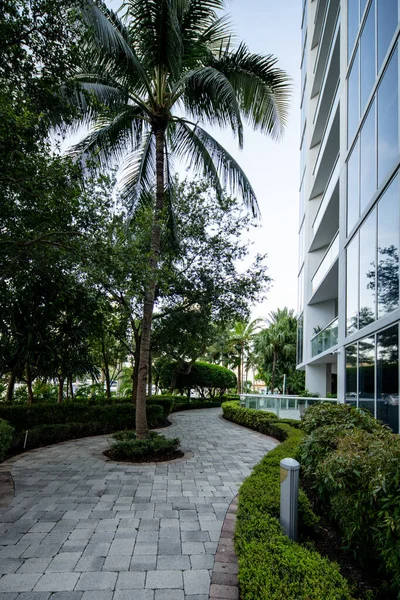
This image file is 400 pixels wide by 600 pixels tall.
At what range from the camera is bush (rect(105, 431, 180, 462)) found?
8.05 m

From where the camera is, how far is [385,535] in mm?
2719

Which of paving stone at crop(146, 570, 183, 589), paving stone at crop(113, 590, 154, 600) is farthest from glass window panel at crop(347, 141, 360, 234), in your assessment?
paving stone at crop(113, 590, 154, 600)

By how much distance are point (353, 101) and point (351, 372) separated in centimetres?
770

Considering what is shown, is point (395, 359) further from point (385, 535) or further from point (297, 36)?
point (297, 36)

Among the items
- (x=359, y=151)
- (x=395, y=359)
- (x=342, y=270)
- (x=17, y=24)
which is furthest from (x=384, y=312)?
(x=17, y=24)

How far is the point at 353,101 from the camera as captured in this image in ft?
36.2

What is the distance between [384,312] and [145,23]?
789cm

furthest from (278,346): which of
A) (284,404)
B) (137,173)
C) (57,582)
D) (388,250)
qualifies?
(57,582)

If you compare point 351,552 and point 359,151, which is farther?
point 359,151

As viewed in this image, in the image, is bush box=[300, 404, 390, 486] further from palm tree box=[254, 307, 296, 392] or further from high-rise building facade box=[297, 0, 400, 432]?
palm tree box=[254, 307, 296, 392]

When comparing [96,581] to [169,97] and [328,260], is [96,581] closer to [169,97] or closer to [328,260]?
[169,97]

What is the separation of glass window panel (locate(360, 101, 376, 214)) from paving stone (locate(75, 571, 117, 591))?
28.2 ft

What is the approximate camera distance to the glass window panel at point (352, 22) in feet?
35.3

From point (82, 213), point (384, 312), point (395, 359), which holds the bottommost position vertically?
point (395, 359)
